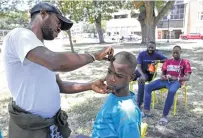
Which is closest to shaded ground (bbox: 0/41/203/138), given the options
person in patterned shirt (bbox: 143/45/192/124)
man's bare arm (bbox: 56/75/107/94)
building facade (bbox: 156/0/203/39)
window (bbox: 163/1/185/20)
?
person in patterned shirt (bbox: 143/45/192/124)

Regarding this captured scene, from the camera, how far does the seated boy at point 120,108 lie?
1.60m

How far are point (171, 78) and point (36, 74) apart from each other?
137 inches

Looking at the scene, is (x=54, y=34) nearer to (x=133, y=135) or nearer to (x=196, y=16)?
(x=133, y=135)

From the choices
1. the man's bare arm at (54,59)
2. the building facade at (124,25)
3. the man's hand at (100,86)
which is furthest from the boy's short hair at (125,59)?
the building facade at (124,25)

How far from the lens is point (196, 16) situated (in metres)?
49.2

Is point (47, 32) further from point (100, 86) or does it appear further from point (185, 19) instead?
point (185, 19)

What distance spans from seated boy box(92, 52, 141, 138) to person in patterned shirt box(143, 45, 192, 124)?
2.76 metres

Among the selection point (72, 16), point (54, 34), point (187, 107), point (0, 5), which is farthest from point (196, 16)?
point (54, 34)

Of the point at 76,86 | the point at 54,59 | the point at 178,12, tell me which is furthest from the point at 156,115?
the point at 178,12

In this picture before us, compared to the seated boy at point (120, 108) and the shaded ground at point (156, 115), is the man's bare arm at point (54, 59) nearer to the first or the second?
the seated boy at point (120, 108)

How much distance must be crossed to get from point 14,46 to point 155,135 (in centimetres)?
296

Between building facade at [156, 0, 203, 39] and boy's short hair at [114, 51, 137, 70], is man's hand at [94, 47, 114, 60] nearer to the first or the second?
boy's short hair at [114, 51, 137, 70]

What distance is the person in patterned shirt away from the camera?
4.46m

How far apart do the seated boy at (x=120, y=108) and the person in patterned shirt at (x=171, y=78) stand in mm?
2762
